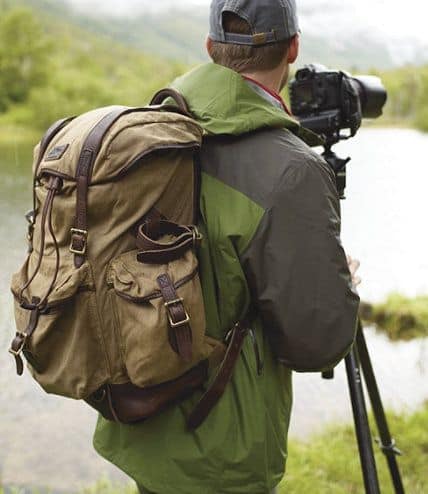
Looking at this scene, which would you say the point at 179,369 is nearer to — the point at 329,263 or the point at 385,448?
the point at 329,263

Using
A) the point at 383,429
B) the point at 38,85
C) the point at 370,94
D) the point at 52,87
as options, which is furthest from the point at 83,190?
the point at 38,85

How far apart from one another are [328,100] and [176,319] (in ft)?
3.07

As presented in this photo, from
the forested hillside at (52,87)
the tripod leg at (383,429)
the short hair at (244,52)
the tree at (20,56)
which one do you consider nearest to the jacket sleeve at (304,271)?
the short hair at (244,52)

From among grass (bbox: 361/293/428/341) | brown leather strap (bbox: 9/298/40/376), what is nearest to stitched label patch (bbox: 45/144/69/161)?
brown leather strap (bbox: 9/298/40/376)

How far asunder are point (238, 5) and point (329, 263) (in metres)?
0.58

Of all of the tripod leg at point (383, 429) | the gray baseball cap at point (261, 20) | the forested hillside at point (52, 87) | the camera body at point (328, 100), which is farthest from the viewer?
the forested hillside at point (52, 87)

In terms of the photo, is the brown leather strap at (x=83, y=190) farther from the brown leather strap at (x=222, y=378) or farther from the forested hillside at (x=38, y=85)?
the forested hillside at (x=38, y=85)

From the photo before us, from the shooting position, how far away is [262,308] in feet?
4.15

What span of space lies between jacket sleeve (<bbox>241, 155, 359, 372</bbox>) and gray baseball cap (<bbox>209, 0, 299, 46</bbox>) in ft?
0.92

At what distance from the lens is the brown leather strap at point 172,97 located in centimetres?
130

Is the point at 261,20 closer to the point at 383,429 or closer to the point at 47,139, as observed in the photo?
the point at 47,139

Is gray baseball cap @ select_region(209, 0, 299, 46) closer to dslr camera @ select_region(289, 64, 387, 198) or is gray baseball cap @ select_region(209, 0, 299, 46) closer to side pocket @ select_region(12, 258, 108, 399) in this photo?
dslr camera @ select_region(289, 64, 387, 198)

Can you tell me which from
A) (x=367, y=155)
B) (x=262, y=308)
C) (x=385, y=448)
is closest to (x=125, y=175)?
(x=262, y=308)

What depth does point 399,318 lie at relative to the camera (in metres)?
5.64
